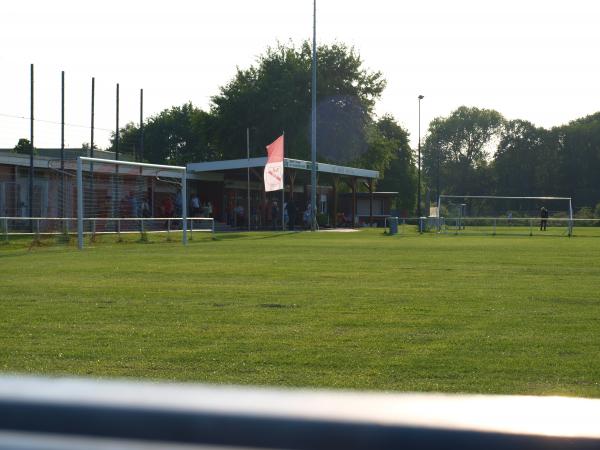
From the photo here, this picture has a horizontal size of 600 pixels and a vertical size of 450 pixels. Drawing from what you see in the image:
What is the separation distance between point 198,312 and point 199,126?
61.8 m

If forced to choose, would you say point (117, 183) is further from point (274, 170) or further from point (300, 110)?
point (300, 110)

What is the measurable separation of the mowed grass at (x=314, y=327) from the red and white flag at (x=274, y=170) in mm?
18940

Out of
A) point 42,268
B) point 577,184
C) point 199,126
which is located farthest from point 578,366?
point 577,184

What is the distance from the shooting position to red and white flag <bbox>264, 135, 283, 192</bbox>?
34.0 meters

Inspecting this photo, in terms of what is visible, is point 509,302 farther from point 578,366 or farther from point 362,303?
point 578,366

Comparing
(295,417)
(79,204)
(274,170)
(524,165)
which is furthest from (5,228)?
(524,165)

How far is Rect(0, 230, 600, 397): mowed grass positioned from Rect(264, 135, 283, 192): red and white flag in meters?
18.9

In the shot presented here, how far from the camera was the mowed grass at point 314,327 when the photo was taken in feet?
18.3

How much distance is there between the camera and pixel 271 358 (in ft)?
20.2

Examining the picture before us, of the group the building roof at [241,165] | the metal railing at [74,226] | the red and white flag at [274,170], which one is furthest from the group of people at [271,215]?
the metal railing at [74,226]

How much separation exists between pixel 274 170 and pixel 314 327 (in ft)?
87.8

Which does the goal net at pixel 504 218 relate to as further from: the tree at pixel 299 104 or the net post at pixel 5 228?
the net post at pixel 5 228

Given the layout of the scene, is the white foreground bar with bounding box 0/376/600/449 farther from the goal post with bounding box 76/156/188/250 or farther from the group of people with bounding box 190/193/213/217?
the group of people with bounding box 190/193/213/217

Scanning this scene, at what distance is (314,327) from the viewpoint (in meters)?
7.80
